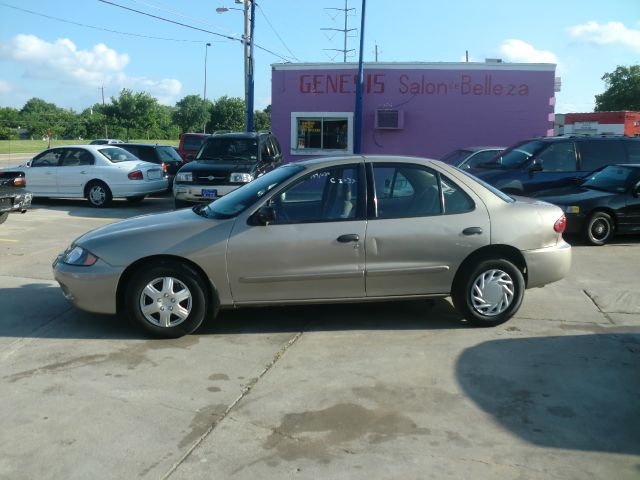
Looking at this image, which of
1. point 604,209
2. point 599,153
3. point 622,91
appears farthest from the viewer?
point 622,91

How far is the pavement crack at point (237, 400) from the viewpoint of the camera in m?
3.28

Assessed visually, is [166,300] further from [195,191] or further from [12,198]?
[195,191]

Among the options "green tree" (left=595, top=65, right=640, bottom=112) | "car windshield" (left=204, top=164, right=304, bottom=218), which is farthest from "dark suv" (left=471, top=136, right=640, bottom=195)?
"green tree" (left=595, top=65, right=640, bottom=112)

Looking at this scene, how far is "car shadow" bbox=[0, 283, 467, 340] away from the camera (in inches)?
214

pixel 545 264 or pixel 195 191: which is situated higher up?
pixel 195 191

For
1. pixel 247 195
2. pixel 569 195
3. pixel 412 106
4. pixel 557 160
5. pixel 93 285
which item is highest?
pixel 412 106

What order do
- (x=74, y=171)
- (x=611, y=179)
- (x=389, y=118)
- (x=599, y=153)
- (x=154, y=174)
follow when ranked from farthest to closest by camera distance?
(x=389, y=118) → (x=154, y=174) → (x=74, y=171) → (x=599, y=153) → (x=611, y=179)

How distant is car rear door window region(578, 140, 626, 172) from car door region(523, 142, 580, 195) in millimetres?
179

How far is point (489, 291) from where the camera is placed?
5.45 m

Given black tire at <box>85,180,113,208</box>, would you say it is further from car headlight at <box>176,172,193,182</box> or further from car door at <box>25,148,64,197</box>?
car headlight at <box>176,172,193,182</box>

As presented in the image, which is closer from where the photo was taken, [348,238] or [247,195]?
[348,238]

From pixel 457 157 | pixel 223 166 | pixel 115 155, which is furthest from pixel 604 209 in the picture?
pixel 115 155

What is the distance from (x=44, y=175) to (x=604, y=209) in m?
12.3

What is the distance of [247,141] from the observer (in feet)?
45.0
